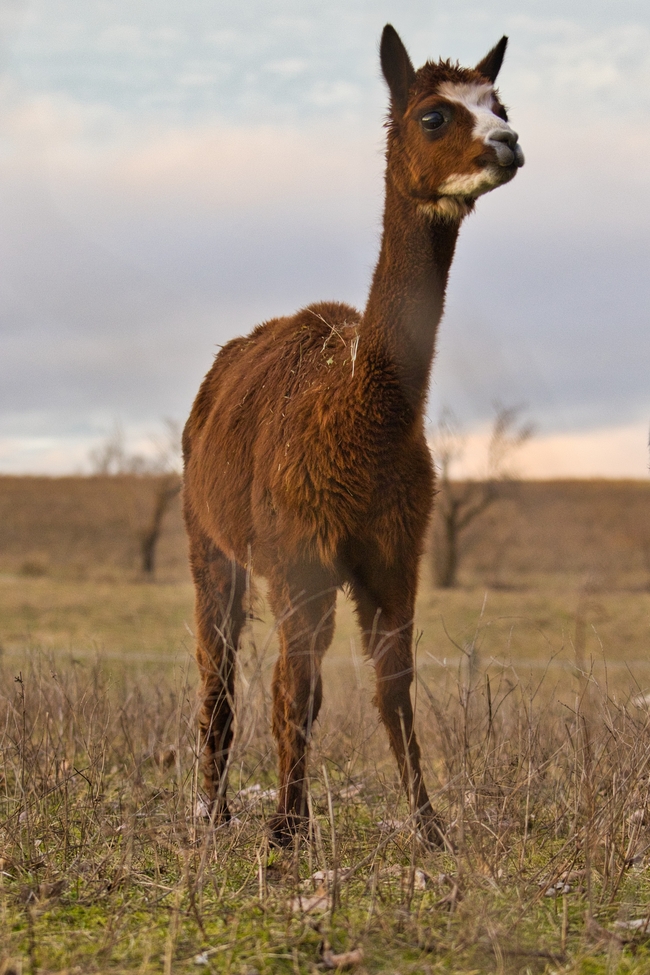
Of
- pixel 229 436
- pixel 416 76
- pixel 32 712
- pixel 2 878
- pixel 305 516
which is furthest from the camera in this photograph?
pixel 32 712

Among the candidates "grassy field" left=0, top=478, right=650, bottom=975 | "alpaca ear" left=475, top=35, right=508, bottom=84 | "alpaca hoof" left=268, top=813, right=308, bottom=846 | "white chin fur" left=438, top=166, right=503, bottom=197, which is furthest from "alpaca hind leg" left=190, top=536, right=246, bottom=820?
"alpaca ear" left=475, top=35, right=508, bottom=84

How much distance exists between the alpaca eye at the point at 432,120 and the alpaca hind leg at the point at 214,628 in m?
2.43

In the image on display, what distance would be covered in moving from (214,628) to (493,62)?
11.1 ft

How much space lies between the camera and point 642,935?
2922 mm

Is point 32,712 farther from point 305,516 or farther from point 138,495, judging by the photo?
point 138,495

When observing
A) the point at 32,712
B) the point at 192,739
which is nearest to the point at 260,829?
the point at 192,739

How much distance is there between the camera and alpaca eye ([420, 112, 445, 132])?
4266 millimetres

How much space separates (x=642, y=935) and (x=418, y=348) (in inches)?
97.7

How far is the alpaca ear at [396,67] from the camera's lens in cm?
454

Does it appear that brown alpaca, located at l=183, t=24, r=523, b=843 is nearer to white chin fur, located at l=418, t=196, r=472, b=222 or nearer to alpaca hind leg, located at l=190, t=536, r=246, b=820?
white chin fur, located at l=418, t=196, r=472, b=222

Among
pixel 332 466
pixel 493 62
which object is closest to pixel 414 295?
pixel 332 466

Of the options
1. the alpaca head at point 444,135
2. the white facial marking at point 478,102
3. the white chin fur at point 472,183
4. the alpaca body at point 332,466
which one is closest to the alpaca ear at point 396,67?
the alpaca head at point 444,135

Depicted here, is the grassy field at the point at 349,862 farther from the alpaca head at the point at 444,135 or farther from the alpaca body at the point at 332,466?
the alpaca head at the point at 444,135

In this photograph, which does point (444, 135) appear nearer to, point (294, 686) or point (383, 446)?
point (383, 446)
